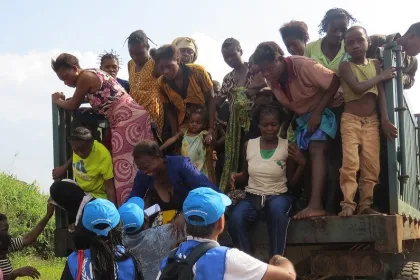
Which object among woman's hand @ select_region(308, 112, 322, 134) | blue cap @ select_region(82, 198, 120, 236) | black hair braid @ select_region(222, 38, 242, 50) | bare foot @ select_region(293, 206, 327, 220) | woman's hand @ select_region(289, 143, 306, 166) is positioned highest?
black hair braid @ select_region(222, 38, 242, 50)

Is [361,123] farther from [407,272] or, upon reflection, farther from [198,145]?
[198,145]

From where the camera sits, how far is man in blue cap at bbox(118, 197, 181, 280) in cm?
357

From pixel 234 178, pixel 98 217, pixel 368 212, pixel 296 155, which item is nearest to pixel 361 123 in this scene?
pixel 296 155

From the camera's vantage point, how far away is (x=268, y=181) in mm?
4137

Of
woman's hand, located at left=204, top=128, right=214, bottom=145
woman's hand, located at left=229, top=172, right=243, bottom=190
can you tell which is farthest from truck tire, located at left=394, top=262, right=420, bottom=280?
woman's hand, located at left=204, top=128, right=214, bottom=145

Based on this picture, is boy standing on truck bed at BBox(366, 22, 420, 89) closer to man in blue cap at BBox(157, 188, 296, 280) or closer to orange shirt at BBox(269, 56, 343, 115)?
orange shirt at BBox(269, 56, 343, 115)

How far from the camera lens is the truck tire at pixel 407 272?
4.22m

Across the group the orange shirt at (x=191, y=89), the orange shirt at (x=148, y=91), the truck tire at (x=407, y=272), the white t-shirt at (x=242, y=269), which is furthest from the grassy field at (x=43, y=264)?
the white t-shirt at (x=242, y=269)

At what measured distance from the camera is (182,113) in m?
5.04

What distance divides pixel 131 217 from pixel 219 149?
5.20 feet

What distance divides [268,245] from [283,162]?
56 cm

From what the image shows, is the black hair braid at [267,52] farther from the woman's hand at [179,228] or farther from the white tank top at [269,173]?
the woman's hand at [179,228]

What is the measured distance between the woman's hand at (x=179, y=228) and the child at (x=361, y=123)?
939 mm

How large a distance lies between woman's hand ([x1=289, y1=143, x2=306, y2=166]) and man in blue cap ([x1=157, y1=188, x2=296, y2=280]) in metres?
1.52
